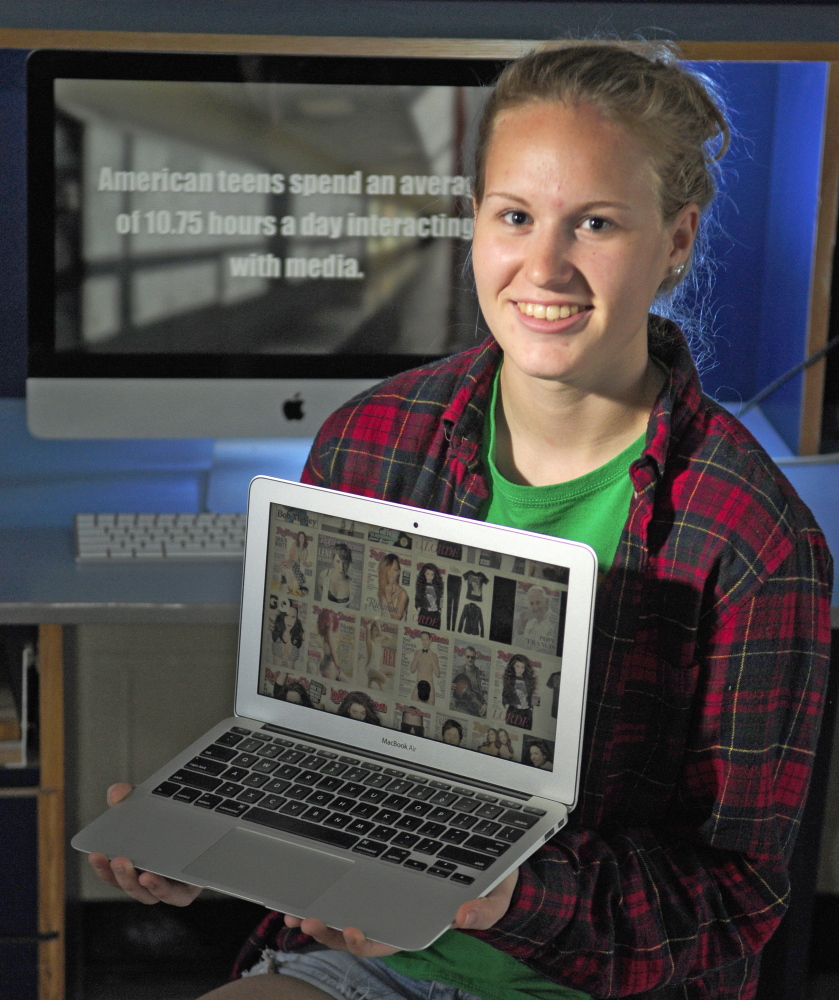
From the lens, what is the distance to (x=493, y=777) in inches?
36.3

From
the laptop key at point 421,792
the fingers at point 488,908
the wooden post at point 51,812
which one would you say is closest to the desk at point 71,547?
the wooden post at point 51,812

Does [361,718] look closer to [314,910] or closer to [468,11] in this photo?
[314,910]

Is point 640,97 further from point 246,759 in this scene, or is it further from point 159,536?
point 159,536

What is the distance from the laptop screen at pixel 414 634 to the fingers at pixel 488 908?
Result: 0.09 m

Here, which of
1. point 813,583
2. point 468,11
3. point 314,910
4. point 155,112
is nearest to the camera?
point 314,910

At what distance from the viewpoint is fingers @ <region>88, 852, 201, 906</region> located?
873 millimetres

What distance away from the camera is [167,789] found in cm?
95

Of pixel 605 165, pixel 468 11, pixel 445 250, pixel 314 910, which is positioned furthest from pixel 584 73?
pixel 468 11

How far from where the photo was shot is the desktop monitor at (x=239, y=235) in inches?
63.5

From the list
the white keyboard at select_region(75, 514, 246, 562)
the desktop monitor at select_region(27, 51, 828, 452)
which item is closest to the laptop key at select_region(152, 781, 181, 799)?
the white keyboard at select_region(75, 514, 246, 562)

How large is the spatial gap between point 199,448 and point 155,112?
0.49 m

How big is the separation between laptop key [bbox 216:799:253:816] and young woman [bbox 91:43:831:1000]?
64 millimetres

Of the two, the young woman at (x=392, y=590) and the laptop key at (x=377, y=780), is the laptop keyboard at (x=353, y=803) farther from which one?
the young woman at (x=392, y=590)

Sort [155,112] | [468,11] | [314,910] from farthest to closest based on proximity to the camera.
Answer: [468,11] < [155,112] < [314,910]
